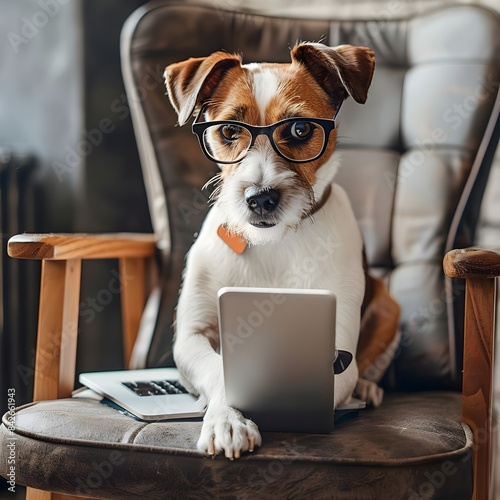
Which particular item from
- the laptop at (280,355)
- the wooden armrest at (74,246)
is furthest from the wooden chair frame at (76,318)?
the laptop at (280,355)

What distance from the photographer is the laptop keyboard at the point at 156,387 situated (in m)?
1.22

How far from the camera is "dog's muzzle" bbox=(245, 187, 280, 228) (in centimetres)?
107

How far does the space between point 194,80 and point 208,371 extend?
511mm

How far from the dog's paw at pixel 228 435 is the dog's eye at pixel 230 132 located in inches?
18.2

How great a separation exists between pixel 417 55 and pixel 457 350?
0.70 metres

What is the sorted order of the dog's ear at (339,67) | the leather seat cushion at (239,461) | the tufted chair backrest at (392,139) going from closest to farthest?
the leather seat cushion at (239,461) → the dog's ear at (339,67) → the tufted chair backrest at (392,139)

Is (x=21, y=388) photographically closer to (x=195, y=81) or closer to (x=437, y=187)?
(x=195, y=81)

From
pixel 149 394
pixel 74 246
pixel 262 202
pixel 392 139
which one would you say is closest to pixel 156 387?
pixel 149 394

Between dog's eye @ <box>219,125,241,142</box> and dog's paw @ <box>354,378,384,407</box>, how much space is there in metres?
0.52

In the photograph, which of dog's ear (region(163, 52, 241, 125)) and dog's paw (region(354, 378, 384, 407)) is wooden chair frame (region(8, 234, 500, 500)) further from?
dog's ear (region(163, 52, 241, 125))

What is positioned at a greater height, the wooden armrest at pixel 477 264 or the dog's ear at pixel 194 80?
the dog's ear at pixel 194 80

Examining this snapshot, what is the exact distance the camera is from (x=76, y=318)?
1283 millimetres

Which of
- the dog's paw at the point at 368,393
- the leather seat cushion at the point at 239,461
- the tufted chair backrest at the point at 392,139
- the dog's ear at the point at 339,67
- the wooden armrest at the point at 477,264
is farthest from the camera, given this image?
the tufted chair backrest at the point at 392,139

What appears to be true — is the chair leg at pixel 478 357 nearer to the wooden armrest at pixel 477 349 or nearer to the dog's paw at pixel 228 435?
the wooden armrest at pixel 477 349
